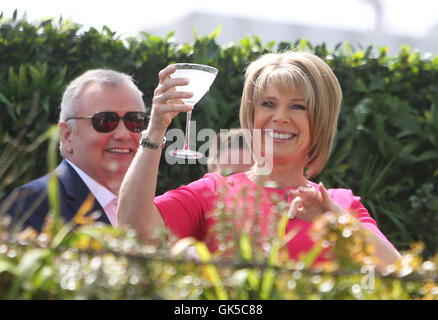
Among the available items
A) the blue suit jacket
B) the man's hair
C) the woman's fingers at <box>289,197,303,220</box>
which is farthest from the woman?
the man's hair

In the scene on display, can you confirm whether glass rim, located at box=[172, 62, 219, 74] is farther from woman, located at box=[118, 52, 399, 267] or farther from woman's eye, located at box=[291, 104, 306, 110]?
woman's eye, located at box=[291, 104, 306, 110]

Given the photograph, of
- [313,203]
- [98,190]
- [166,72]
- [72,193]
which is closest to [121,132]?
[98,190]

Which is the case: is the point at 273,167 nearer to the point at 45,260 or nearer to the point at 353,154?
the point at 45,260

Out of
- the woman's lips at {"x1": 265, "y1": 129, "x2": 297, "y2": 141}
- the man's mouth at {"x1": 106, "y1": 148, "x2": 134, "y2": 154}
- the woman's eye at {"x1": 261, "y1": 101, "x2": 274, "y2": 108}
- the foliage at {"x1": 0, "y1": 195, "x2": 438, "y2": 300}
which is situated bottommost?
the foliage at {"x1": 0, "y1": 195, "x2": 438, "y2": 300}

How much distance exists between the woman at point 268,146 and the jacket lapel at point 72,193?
0.80m

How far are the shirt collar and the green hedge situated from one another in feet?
3.10

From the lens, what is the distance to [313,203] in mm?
2070

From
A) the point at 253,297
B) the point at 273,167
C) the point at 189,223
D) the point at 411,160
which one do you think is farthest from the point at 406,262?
the point at 411,160

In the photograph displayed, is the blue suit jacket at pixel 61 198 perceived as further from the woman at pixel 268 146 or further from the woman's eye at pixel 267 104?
the woman's eye at pixel 267 104

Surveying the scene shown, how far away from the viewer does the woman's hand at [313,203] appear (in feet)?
6.51

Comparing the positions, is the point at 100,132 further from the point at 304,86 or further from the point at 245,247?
the point at 245,247

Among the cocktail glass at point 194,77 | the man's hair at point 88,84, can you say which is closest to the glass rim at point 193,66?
the cocktail glass at point 194,77

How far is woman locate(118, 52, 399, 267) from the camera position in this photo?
220 centimetres

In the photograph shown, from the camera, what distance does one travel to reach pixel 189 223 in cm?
249
